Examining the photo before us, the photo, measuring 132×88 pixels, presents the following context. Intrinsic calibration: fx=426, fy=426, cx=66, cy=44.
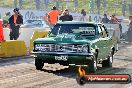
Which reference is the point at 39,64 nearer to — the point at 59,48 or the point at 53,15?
the point at 59,48

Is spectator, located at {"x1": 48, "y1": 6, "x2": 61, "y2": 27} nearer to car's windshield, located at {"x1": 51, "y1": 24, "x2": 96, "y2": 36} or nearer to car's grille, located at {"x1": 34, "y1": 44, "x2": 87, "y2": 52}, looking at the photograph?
car's windshield, located at {"x1": 51, "y1": 24, "x2": 96, "y2": 36}

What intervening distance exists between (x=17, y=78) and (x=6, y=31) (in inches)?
536

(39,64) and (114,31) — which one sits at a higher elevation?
(39,64)

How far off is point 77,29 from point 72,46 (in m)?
1.33

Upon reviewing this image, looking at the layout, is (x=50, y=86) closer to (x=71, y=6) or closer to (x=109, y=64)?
(x=109, y=64)

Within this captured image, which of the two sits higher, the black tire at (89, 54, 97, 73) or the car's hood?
the car's hood

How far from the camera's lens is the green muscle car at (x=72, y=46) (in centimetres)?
1176

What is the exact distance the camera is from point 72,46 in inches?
466

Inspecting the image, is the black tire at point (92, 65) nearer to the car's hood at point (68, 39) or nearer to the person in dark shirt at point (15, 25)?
the car's hood at point (68, 39)

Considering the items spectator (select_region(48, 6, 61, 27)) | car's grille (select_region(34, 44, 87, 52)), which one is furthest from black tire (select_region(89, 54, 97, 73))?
spectator (select_region(48, 6, 61, 27))

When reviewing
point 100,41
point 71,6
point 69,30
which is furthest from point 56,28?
point 71,6

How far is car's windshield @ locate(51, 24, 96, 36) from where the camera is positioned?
1302cm

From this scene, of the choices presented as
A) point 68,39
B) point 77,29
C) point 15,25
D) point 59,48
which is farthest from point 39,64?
point 15,25

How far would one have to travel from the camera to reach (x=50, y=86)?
918 cm
